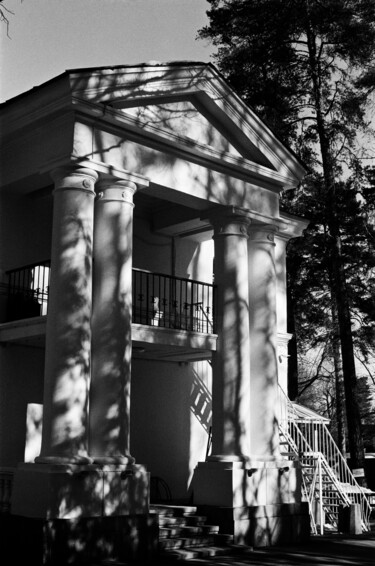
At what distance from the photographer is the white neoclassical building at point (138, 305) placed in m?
12.7

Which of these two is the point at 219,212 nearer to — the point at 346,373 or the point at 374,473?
the point at 346,373

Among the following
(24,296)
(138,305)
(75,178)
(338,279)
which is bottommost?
(24,296)

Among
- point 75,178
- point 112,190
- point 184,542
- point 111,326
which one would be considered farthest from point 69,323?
point 184,542

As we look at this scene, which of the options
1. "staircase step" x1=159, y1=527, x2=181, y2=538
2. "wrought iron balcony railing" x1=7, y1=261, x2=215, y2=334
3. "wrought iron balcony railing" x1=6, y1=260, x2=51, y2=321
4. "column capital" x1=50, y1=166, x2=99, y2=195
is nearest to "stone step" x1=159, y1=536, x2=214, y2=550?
"staircase step" x1=159, y1=527, x2=181, y2=538

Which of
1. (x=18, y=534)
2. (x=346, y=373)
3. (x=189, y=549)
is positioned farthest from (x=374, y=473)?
(x=18, y=534)

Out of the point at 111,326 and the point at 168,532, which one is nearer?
the point at 111,326

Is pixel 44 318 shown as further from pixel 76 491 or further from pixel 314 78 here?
pixel 314 78

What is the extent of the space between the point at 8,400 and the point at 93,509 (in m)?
3.16

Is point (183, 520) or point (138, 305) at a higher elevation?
point (138, 305)

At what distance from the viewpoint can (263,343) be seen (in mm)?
16094

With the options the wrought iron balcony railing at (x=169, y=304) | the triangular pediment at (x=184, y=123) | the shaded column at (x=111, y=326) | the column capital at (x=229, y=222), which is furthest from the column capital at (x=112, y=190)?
the wrought iron balcony railing at (x=169, y=304)

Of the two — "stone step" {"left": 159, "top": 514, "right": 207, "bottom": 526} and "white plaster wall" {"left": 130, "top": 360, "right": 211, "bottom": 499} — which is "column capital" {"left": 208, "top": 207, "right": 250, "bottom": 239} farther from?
"stone step" {"left": 159, "top": 514, "right": 207, "bottom": 526}

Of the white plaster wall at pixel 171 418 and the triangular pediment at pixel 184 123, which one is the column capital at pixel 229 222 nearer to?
the triangular pediment at pixel 184 123

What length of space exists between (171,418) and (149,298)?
2.69 m
